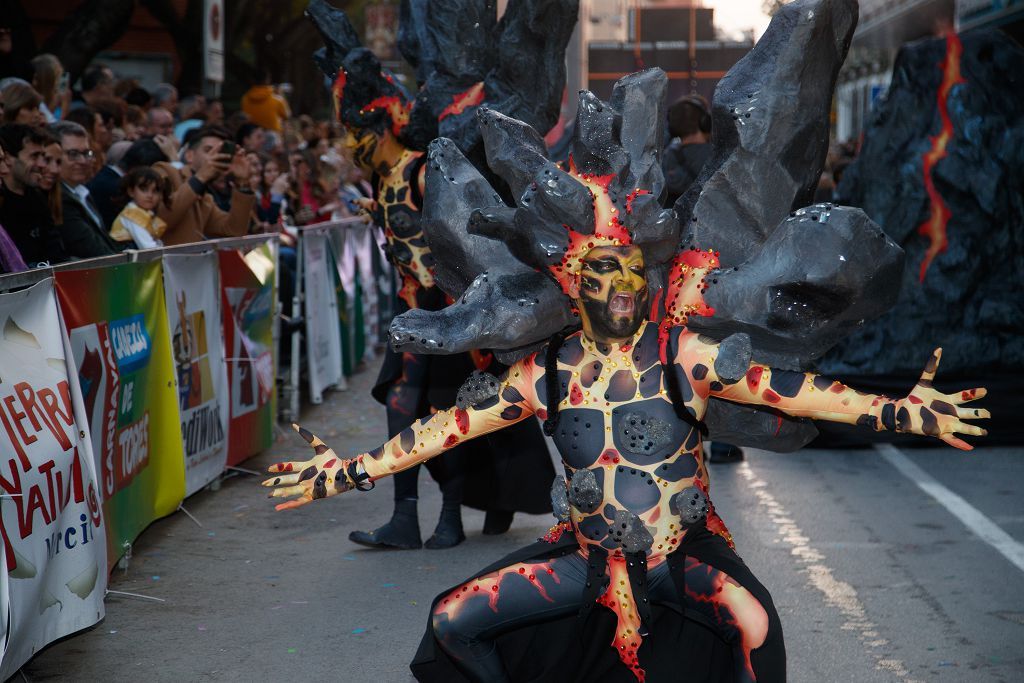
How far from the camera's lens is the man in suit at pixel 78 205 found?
7.69m

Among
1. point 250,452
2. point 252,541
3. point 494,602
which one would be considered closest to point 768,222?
point 494,602

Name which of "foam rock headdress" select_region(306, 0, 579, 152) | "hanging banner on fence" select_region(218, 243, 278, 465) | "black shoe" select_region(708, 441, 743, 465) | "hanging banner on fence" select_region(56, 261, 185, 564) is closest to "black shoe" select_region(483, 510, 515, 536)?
"hanging banner on fence" select_region(56, 261, 185, 564)

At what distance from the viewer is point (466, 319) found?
4.28 m

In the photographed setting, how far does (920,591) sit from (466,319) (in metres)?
3.16

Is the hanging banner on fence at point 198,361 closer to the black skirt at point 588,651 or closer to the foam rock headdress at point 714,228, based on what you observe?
the foam rock headdress at point 714,228

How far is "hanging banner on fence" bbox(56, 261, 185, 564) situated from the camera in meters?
6.10

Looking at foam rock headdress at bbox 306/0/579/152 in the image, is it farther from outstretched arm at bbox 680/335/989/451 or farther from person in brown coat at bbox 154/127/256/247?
outstretched arm at bbox 680/335/989/451

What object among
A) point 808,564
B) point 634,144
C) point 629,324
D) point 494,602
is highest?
point 634,144

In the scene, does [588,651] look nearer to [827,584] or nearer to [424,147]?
[827,584]

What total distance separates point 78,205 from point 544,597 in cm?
474

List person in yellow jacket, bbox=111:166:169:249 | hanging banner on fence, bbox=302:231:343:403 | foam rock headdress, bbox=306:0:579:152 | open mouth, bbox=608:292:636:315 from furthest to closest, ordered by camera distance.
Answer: hanging banner on fence, bbox=302:231:343:403
person in yellow jacket, bbox=111:166:169:249
foam rock headdress, bbox=306:0:579:152
open mouth, bbox=608:292:636:315

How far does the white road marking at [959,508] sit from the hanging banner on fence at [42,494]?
439cm

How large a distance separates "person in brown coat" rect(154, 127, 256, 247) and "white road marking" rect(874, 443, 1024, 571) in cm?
495

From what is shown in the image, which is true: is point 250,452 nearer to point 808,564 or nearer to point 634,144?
point 808,564
